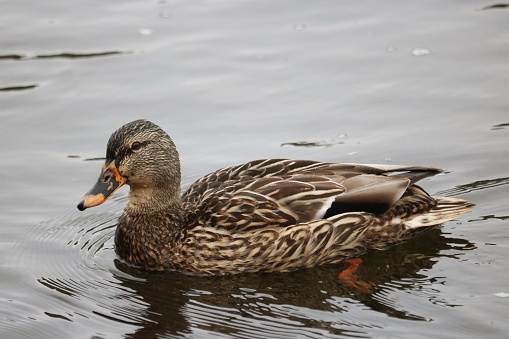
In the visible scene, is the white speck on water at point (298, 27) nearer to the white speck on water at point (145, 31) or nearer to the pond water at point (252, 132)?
the pond water at point (252, 132)

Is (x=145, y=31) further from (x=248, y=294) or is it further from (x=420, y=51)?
(x=248, y=294)

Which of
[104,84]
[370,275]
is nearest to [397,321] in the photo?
[370,275]

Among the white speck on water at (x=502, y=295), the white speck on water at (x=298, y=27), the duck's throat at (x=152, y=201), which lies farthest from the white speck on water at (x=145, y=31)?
the white speck on water at (x=502, y=295)

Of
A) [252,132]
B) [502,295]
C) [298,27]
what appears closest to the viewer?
[502,295]

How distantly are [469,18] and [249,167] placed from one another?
5.99 meters

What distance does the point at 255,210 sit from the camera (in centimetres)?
995

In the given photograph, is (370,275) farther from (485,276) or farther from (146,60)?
(146,60)

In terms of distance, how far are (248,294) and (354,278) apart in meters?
1.05

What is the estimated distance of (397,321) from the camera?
8.76 meters

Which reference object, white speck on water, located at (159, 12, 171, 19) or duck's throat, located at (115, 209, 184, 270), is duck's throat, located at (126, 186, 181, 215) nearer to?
duck's throat, located at (115, 209, 184, 270)

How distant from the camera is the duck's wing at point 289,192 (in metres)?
9.95

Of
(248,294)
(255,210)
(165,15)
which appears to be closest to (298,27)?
(165,15)

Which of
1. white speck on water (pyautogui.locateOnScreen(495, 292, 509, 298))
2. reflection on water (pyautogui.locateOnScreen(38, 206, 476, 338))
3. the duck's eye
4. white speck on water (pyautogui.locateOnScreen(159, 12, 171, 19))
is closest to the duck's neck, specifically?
reflection on water (pyautogui.locateOnScreen(38, 206, 476, 338))

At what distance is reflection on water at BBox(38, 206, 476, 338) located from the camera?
29.0 feet
